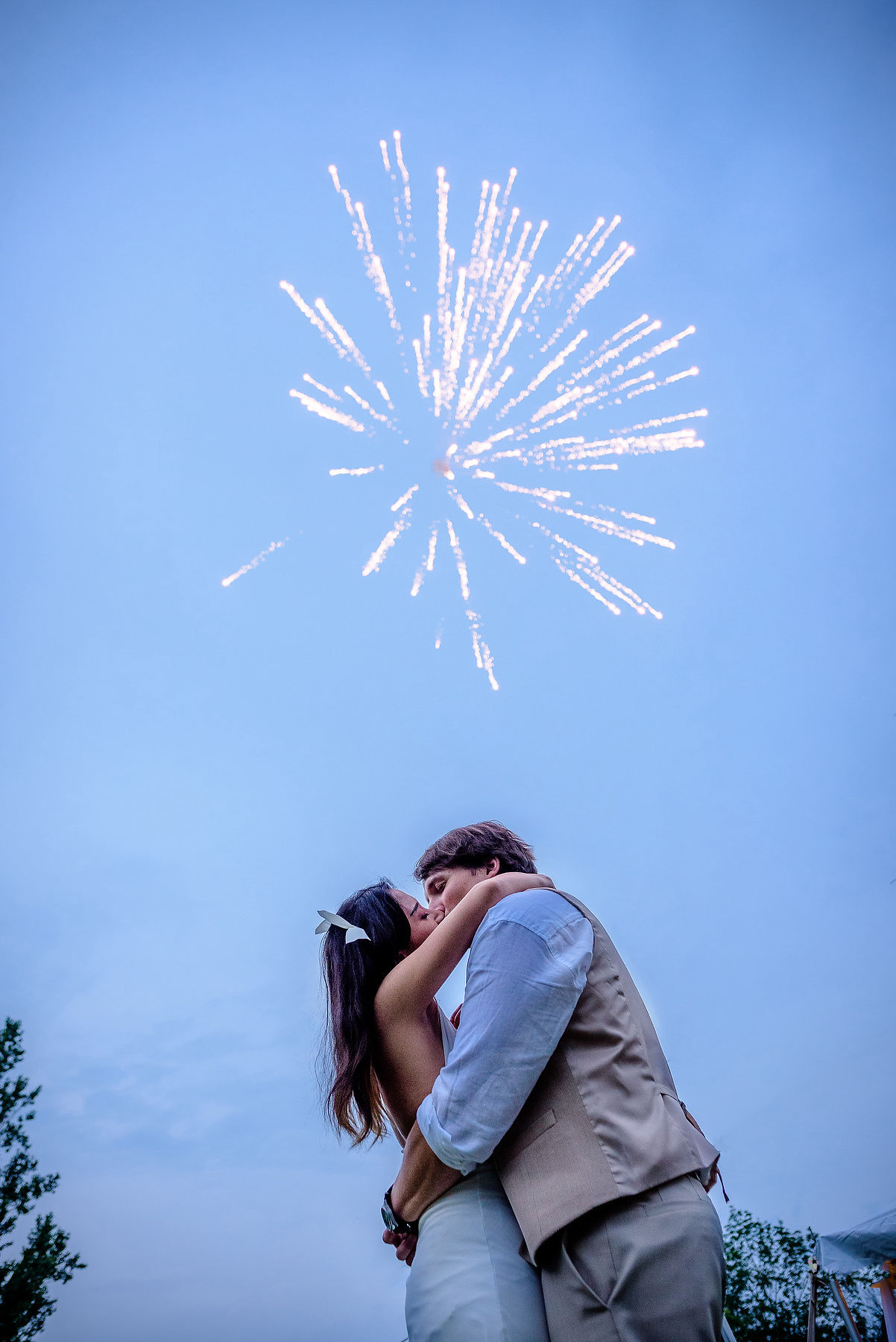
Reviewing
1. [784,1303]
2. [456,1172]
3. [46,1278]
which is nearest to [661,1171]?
[456,1172]

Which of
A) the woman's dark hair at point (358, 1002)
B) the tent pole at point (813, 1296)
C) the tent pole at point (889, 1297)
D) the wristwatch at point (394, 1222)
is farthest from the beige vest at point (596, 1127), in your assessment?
the tent pole at point (813, 1296)

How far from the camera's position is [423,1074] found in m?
2.15

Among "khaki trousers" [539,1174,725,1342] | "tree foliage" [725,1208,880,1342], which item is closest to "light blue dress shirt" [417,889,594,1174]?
"khaki trousers" [539,1174,725,1342]

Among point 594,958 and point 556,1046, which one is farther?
point 594,958

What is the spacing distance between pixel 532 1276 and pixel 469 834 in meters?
1.39

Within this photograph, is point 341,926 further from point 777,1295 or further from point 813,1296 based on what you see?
point 777,1295

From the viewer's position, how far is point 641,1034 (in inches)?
70.8

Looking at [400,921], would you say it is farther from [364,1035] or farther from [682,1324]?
[682,1324]

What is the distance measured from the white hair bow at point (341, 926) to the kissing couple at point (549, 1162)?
14.1 inches

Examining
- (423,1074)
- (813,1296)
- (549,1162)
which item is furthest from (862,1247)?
(549,1162)

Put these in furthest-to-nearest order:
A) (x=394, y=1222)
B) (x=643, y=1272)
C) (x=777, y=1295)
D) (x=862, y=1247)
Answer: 1. (x=777, y=1295)
2. (x=862, y=1247)
3. (x=394, y=1222)
4. (x=643, y=1272)

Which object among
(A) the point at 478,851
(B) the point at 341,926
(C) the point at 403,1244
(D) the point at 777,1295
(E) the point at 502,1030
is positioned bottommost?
(D) the point at 777,1295

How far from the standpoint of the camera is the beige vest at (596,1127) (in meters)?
1.54

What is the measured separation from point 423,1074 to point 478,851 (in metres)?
0.81
